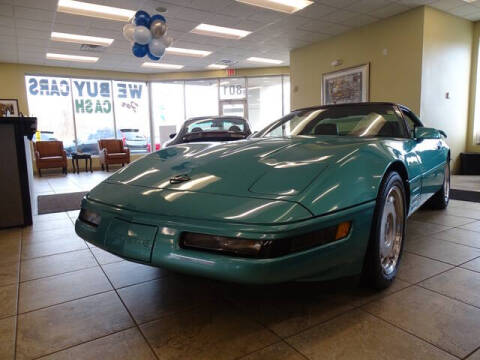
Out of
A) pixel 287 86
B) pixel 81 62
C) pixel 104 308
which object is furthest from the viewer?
pixel 287 86

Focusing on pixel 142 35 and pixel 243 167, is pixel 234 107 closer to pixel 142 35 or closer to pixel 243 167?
pixel 142 35

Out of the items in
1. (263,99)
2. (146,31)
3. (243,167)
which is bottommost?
(243,167)

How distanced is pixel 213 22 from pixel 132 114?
5.67 metres

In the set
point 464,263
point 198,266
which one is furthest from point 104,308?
point 464,263

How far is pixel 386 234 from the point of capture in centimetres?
163

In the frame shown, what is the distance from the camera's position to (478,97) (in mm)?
6414

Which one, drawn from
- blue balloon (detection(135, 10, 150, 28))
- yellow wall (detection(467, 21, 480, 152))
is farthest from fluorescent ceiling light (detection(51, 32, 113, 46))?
yellow wall (detection(467, 21, 480, 152))

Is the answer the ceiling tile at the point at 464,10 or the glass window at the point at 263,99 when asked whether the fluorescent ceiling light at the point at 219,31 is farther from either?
the glass window at the point at 263,99

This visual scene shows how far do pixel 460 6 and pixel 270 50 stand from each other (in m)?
3.86

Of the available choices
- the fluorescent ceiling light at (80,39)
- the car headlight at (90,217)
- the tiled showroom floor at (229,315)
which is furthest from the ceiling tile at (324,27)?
the car headlight at (90,217)

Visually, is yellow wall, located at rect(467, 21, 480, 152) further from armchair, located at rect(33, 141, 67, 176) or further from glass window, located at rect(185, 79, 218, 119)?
armchair, located at rect(33, 141, 67, 176)

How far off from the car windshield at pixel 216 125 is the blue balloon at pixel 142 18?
163cm

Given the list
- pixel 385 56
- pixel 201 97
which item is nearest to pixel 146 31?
pixel 385 56

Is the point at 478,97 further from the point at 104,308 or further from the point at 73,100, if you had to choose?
the point at 73,100
